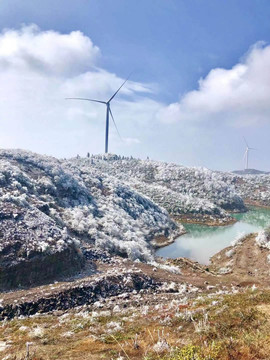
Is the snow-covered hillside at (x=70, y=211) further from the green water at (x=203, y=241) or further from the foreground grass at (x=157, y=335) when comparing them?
the foreground grass at (x=157, y=335)

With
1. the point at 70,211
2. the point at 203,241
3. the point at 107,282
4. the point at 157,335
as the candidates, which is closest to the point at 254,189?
the point at 203,241

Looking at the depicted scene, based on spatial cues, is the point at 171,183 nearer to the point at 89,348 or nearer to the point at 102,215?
the point at 102,215

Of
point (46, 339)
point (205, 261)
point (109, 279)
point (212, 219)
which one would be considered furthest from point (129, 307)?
point (212, 219)

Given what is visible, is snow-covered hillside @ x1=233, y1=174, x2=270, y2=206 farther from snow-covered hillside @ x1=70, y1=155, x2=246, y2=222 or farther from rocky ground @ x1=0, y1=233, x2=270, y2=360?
rocky ground @ x1=0, y1=233, x2=270, y2=360

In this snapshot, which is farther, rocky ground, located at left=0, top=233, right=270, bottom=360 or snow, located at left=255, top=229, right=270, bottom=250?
snow, located at left=255, top=229, right=270, bottom=250

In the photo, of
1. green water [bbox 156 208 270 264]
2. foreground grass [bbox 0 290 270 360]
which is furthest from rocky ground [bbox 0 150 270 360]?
green water [bbox 156 208 270 264]
